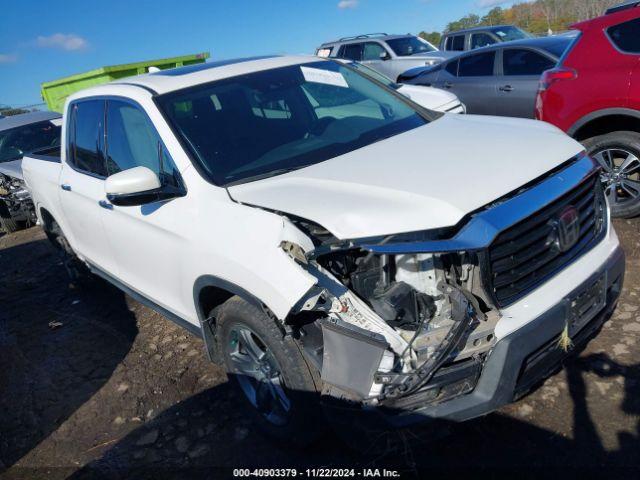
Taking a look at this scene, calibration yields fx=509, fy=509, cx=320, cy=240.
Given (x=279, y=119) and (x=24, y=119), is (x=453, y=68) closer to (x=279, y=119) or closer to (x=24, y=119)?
(x=279, y=119)

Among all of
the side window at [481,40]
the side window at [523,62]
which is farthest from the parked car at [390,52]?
the side window at [523,62]

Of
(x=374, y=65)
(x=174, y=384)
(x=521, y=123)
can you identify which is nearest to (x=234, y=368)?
(x=174, y=384)

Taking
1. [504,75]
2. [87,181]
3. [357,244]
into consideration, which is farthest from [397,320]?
[504,75]

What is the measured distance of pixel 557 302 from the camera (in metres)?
2.19

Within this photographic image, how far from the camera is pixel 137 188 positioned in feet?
8.83

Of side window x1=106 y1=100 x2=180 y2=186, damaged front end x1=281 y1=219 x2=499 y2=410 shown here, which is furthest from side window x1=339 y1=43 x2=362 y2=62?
damaged front end x1=281 y1=219 x2=499 y2=410

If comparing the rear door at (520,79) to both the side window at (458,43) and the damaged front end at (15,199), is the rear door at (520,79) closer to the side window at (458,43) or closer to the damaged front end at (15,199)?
the side window at (458,43)

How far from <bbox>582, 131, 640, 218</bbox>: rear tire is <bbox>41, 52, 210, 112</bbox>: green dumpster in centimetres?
1060

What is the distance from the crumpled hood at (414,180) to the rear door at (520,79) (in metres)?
4.69

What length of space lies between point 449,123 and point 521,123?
16.9 inches

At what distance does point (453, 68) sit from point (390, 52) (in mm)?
4587

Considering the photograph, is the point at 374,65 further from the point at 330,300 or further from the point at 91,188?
the point at 330,300

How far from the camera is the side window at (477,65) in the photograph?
784 centimetres

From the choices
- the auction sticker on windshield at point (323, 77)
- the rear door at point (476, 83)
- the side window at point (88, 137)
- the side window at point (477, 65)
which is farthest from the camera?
the side window at point (477, 65)
